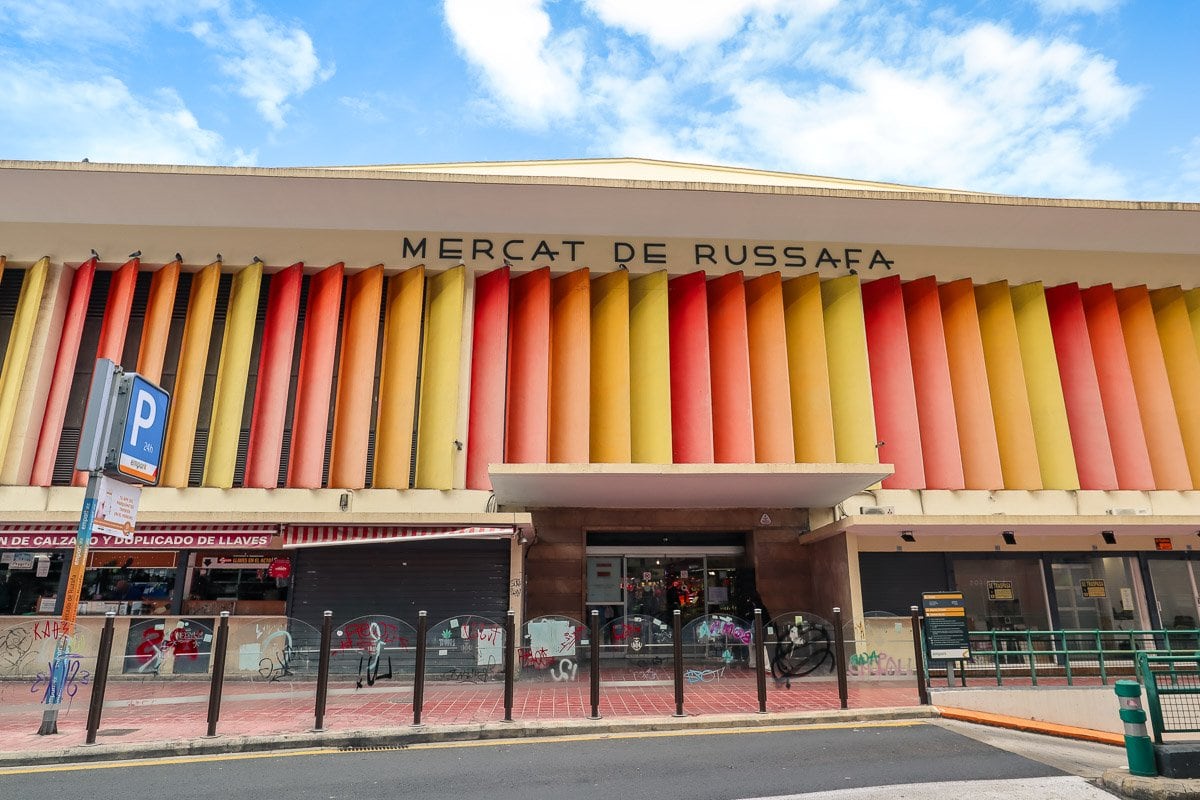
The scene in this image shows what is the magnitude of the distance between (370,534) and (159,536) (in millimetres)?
3900

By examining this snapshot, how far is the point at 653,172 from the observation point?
2181 centimetres

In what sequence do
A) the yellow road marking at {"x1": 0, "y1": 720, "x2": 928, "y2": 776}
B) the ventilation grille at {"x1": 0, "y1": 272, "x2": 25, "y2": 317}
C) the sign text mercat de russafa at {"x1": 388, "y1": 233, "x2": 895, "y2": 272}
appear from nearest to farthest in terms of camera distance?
the yellow road marking at {"x1": 0, "y1": 720, "x2": 928, "y2": 776} < the ventilation grille at {"x1": 0, "y1": 272, "x2": 25, "y2": 317} < the sign text mercat de russafa at {"x1": 388, "y1": 233, "x2": 895, "y2": 272}

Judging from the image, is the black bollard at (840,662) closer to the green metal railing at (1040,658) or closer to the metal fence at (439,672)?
the metal fence at (439,672)

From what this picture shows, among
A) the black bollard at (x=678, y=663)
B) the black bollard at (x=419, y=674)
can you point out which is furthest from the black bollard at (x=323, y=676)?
the black bollard at (x=678, y=663)

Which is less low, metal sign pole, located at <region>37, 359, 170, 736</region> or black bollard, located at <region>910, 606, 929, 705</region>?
metal sign pole, located at <region>37, 359, 170, 736</region>

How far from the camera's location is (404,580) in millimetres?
14227

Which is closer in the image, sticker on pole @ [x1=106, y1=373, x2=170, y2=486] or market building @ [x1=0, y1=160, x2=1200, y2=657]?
sticker on pole @ [x1=106, y1=373, x2=170, y2=486]

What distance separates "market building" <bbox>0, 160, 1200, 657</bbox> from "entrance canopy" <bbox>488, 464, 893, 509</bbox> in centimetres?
23

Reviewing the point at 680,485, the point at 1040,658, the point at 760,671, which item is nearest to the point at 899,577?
the point at 1040,658

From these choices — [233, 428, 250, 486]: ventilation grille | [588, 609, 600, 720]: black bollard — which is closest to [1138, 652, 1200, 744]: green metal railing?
[588, 609, 600, 720]: black bollard

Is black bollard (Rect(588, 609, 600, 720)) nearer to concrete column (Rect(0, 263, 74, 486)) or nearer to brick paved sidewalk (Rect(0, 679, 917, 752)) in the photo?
brick paved sidewalk (Rect(0, 679, 917, 752))

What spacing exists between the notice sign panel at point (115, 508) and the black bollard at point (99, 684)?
116cm

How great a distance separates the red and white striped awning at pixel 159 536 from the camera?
1330cm

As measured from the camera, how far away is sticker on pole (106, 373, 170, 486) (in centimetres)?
885
